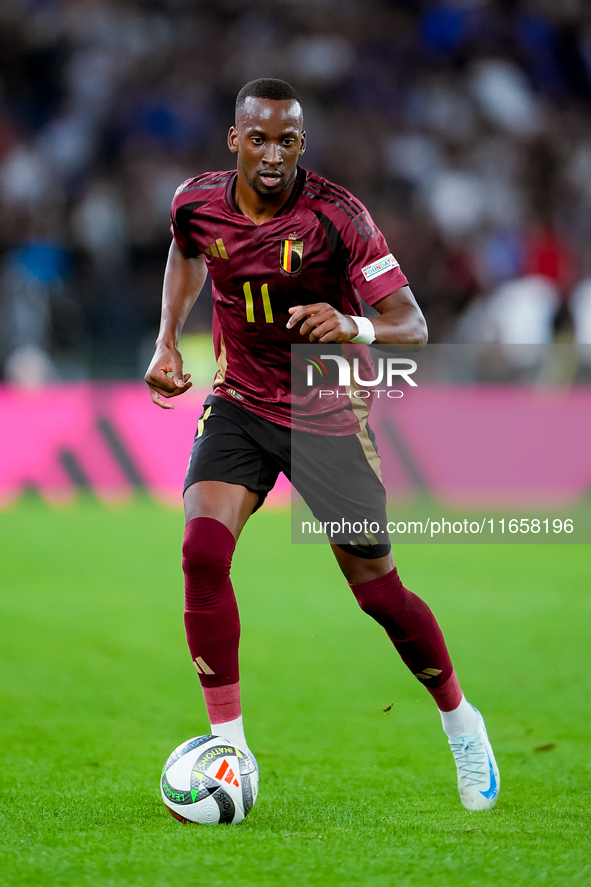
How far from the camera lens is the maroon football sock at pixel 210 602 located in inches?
141

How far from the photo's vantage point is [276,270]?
149 inches

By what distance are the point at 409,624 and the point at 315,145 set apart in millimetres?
11784

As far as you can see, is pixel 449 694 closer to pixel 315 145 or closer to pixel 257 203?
pixel 257 203

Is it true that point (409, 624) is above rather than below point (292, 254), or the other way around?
below

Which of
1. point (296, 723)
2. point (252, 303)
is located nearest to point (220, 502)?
point (252, 303)

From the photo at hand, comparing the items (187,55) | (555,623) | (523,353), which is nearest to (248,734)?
(555,623)

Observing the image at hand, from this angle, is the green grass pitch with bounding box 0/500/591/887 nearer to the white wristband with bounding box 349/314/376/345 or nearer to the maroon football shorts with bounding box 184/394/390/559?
the maroon football shorts with bounding box 184/394/390/559

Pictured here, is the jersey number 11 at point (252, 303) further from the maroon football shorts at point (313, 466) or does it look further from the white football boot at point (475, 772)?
the white football boot at point (475, 772)

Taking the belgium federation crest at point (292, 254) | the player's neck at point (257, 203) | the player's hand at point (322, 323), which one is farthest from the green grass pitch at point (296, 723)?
the player's neck at point (257, 203)

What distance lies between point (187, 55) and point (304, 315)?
13306 millimetres

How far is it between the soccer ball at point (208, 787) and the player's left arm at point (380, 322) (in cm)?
131

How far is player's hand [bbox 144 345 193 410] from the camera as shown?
383cm

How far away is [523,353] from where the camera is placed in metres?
11.2

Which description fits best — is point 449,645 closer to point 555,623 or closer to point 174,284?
point 555,623
